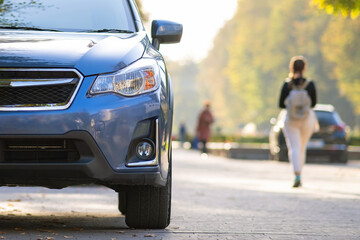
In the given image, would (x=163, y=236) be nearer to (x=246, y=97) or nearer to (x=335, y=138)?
(x=335, y=138)

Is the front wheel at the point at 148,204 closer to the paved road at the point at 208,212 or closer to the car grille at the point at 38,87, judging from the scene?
the paved road at the point at 208,212

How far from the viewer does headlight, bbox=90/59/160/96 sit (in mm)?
6230

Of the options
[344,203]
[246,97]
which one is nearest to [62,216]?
[344,203]

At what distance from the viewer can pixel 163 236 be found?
6.61 meters

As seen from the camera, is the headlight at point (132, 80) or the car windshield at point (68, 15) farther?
the car windshield at point (68, 15)

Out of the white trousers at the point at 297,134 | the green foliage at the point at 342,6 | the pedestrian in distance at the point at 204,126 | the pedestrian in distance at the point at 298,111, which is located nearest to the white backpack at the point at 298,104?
the pedestrian in distance at the point at 298,111

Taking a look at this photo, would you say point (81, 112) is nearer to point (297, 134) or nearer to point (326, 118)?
point (297, 134)

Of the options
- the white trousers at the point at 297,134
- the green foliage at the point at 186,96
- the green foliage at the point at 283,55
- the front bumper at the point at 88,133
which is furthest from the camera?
the green foliage at the point at 186,96

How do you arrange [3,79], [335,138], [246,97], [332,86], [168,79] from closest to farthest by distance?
1. [3,79]
2. [168,79]
3. [335,138]
4. [332,86]
5. [246,97]

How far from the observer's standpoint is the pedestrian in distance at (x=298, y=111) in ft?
42.9

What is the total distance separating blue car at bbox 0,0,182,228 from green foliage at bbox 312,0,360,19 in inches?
390

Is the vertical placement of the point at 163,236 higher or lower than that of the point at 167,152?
lower

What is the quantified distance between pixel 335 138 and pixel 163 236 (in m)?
17.4

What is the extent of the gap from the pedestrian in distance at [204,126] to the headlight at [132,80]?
24.4 m
